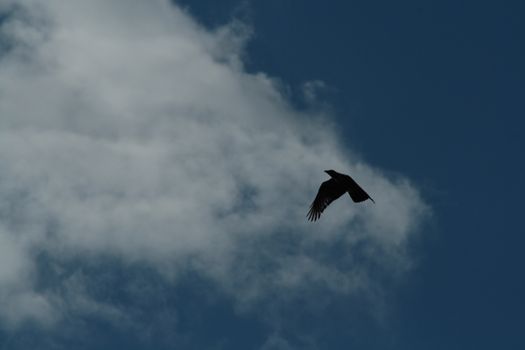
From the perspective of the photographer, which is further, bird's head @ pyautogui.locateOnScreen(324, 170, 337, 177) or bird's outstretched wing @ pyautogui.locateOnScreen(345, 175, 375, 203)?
bird's head @ pyautogui.locateOnScreen(324, 170, 337, 177)

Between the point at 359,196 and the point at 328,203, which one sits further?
the point at 328,203

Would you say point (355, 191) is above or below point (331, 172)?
below

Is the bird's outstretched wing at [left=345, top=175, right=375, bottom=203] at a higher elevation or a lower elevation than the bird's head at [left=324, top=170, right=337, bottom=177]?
lower

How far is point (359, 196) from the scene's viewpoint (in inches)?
1107

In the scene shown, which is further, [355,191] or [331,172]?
[331,172]

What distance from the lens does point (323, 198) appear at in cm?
3000

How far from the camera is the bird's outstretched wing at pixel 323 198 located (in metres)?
29.5

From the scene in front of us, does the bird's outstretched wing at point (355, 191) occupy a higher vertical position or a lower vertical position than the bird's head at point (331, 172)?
lower

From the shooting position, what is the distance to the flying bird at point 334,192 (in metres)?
28.1

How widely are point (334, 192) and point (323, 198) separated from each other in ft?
2.20

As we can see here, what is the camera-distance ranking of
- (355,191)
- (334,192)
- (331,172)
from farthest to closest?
(334,192) → (331,172) → (355,191)

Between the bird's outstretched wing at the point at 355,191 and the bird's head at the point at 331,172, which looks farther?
the bird's head at the point at 331,172

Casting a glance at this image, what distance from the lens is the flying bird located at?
92.2ft

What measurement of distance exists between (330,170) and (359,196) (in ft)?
5.36
